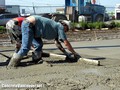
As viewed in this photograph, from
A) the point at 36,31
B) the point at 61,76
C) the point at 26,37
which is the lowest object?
the point at 61,76

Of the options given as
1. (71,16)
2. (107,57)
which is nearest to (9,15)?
(71,16)

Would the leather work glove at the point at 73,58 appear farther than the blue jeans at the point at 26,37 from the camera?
Yes

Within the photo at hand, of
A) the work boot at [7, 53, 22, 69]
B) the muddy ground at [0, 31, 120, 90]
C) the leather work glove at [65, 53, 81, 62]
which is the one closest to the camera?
the muddy ground at [0, 31, 120, 90]

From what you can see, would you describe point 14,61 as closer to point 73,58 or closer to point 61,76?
point 61,76

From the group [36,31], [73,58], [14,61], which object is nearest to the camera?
[14,61]

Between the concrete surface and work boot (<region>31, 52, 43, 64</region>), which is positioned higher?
work boot (<region>31, 52, 43, 64</region>)

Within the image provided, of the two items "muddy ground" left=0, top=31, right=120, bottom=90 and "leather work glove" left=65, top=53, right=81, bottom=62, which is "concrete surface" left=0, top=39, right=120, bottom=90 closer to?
"muddy ground" left=0, top=31, right=120, bottom=90

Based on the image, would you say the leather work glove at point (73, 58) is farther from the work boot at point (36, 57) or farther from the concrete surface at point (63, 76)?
the work boot at point (36, 57)

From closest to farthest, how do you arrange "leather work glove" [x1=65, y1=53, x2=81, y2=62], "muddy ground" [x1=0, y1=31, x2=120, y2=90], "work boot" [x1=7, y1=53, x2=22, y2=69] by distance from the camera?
1. "muddy ground" [x1=0, y1=31, x2=120, y2=90]
2. "work boot" [x1=7, y1=53, x2=22, y2=69]
3. "leather work glove" [x1=65, y1=53, x2=81, y2=62]

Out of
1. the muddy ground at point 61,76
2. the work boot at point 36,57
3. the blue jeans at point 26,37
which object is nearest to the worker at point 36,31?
the blue jeans at point 26,37

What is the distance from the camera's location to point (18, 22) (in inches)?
368

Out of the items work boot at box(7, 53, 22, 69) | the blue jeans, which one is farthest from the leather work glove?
work boot at box(7, 53, 22, 69)

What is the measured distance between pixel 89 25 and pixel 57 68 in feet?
61.7

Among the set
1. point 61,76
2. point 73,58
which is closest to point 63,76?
point 61,76
